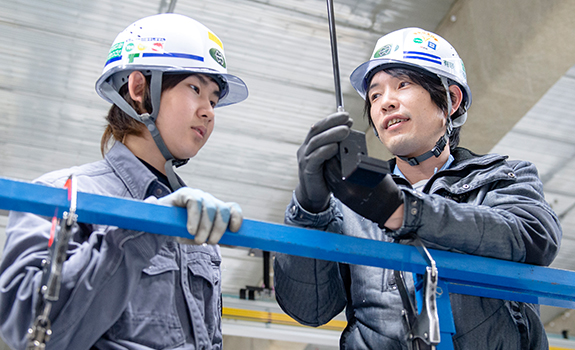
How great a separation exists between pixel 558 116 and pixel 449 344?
6758 mm

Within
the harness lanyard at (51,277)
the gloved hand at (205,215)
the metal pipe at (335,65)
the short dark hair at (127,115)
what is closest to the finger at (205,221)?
the gloved hand at (205,215)

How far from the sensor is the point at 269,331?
684 cm

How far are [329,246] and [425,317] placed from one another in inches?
15.0

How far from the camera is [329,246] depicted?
6.28 feet

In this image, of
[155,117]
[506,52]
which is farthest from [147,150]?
[506,52]

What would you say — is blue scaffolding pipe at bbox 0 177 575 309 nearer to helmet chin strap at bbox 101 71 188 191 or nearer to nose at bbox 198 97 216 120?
helmet chin strap at bbox 101 71 188 191

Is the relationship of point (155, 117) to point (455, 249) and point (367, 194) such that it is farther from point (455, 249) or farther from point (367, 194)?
point (455, 249)

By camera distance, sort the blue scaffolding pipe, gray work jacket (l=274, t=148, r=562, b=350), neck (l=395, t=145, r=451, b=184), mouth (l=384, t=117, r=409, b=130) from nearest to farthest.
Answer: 1. the blue scaffolding pipe
2. gray work jacket (l=274, t=148, r=562, b=350)
3. mouth (l=384, t=117, r=409, b=130)
4. neck (l=395, t=145, r=451, b=184)

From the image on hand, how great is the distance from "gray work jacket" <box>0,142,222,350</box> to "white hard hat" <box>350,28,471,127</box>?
1.36 meters

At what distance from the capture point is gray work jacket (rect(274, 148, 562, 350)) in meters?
2.06

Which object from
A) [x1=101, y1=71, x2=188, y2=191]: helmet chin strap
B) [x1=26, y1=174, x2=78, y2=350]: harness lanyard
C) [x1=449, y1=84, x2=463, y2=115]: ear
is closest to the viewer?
[x1=26, y1=174, x2=78, y2=350]: harness lanyard

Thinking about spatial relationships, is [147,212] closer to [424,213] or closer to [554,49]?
[424,213]

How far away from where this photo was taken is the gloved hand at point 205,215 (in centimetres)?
171

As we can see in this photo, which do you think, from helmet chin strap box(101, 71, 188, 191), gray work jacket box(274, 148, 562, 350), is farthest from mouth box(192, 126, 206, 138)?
gray work jacket box(274, 148, 562, 350)
